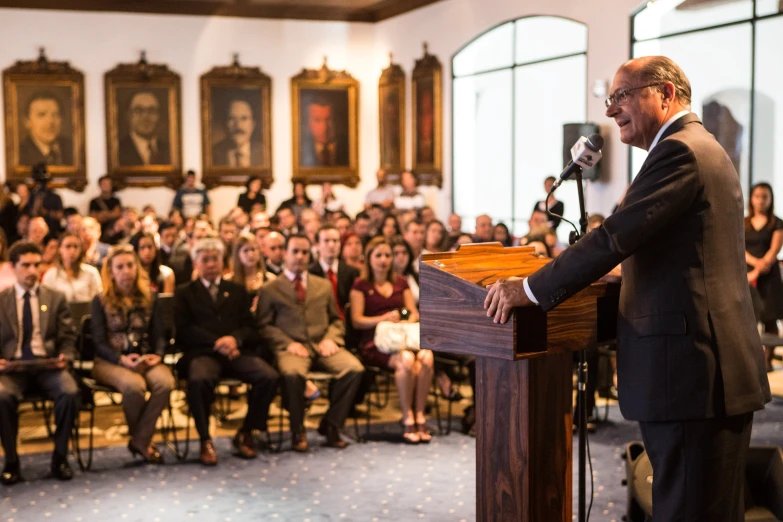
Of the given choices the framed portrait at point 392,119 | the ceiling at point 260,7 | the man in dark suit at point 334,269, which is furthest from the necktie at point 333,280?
the framed portrait at point 392,119

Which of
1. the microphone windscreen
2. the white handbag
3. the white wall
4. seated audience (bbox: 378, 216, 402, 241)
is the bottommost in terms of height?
the white handbag

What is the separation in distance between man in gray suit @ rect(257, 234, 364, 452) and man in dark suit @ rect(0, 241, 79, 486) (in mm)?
1266

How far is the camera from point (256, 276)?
707 cm

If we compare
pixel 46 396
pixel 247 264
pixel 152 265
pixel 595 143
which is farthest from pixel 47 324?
pixel 595 143

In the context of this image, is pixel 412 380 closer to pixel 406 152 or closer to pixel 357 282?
pixel 357 282

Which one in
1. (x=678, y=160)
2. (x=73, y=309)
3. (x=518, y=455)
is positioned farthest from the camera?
(x=73, y=309)

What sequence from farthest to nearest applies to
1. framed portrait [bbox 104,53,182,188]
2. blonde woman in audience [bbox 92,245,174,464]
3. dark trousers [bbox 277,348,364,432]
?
framed portrait [bbox 104,53,182,188], dark trousers [bbox 277,348,364,432], blonde woman in audience [bbox 92,245,174,464]

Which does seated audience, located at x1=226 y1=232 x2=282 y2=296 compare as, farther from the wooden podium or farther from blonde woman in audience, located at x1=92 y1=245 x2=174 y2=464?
the wooden podium

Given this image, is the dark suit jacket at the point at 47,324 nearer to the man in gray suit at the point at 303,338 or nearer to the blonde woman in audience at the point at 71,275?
the blonde woman in audience at the point at 71,275

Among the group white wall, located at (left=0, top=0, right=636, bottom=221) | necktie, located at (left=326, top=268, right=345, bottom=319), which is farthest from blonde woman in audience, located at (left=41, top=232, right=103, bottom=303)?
white wall, located at (left=0, top=0, right=636, bottom=221)

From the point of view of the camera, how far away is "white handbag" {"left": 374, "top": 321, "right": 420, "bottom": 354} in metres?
6.37

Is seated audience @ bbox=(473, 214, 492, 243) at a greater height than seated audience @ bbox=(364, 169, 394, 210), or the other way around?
seated audience @ bbox=(364, 169, 394, 210)

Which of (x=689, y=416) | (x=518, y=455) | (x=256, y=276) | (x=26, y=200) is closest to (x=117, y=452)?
(x=256, y=276)

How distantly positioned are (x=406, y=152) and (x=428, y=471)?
1078 centimetres
